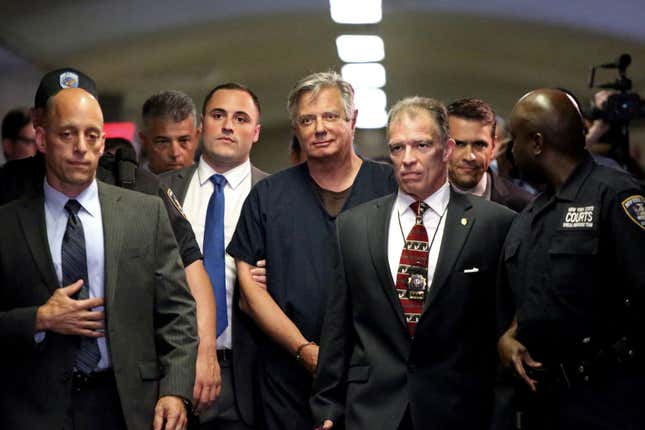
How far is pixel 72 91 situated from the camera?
3.90 m

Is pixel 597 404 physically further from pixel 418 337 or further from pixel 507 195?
pixel 507 195

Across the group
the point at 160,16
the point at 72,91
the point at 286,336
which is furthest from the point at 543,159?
the point at 160,16

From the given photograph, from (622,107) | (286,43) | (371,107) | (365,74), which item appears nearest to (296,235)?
(622,107)

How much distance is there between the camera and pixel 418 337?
389 cm

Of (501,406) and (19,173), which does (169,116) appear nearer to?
(19,173)

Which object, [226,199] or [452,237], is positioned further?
[226,199]

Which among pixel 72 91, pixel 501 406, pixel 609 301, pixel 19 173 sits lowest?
pixel 501 406

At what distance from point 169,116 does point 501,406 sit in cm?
259

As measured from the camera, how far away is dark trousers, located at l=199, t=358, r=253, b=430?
15.5 ft

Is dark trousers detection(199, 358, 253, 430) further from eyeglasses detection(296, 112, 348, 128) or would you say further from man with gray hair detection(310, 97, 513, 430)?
eyeglasses detection(296, 112, 348, 128)

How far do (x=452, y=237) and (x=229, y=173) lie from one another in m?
1.41

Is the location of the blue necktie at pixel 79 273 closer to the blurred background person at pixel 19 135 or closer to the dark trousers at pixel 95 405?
the dark trousers at pixel 95 405

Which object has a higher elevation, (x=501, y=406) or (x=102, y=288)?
(x=102, y=288)

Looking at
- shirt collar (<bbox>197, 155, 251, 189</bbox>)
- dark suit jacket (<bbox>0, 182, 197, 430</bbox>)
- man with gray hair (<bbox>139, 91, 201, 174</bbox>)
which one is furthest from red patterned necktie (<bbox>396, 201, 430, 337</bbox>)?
man with gray hair (<bbox>139, 91, 201, 174</bbox>)
